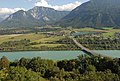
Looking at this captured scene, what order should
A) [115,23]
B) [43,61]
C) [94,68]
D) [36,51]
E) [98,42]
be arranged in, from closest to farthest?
[94,68]
[43,61]
[36,51]
[98,42]
[115,23]

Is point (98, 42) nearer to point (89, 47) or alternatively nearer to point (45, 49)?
point (89, 47)

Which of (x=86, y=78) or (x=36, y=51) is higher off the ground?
(x=86, y=78)

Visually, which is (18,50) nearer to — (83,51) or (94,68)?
(83,51)

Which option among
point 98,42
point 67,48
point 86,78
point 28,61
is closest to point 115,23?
point 98,42

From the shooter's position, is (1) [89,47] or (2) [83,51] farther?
(1) [89,47]

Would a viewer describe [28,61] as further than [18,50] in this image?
No

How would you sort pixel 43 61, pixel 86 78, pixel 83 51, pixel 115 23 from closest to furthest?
pixel 86 78, pixel 43 61, pixel 83 51, pixel 115 23

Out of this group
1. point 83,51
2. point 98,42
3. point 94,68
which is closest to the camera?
point 94,68

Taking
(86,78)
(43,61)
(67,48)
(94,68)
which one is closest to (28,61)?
(43,61)

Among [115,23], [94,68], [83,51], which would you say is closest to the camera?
[94,68]
